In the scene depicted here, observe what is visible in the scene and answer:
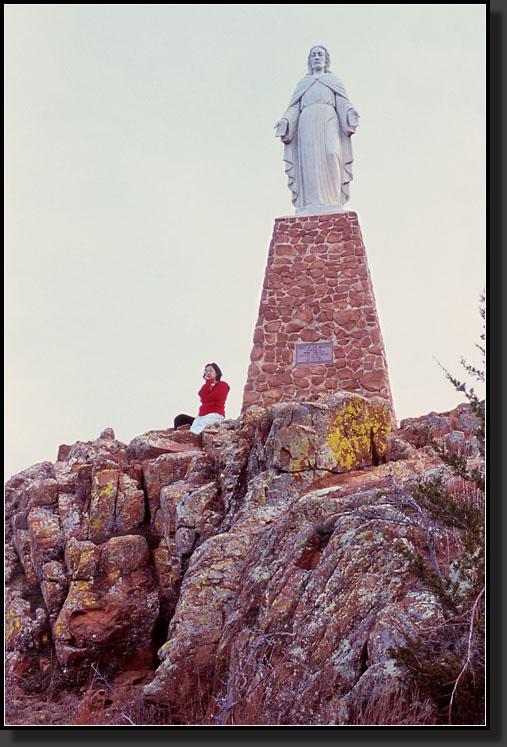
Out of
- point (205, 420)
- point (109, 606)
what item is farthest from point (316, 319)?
point (109, 606)

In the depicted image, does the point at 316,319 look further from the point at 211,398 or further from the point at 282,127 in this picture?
the point at 282,127

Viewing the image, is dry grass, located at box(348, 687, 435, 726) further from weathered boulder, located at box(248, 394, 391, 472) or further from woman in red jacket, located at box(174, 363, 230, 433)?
woman in red jacket, located at box(174, 363, 230, 433)

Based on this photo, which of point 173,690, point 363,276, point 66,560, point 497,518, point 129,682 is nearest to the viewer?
point 497,518

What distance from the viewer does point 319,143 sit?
16.5 m

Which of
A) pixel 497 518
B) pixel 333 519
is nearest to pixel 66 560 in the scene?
pixel 333 519

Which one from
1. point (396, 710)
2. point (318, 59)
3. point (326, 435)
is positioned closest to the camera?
point (396, 710)

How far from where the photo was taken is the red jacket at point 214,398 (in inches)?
511

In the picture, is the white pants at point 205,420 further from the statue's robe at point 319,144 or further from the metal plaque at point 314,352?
the statue's robe at point 319,144

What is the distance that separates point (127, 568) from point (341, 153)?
10206 millimetres

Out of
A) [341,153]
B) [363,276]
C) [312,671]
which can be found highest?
[341,153]

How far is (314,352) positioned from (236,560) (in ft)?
25.6

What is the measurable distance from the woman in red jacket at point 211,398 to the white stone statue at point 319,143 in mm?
4674

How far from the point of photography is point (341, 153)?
1658 centimetres

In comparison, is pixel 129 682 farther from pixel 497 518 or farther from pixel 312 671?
pixel 497 518
